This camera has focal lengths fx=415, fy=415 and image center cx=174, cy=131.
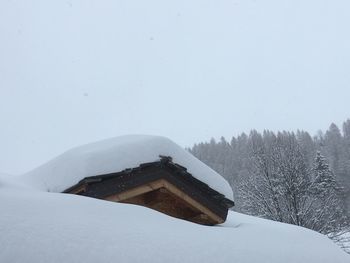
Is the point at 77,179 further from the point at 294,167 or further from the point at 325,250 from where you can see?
the point at 294,167

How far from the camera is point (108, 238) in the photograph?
7.81 ft

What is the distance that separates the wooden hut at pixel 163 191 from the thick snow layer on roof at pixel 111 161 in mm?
81

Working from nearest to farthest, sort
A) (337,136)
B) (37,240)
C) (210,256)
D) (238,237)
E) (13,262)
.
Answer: (13,262)
(37,240)
(210,256)
(238,237)
(337,136)

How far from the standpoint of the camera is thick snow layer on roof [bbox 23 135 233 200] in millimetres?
4555

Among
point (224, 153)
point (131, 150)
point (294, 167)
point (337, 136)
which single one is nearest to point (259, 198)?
point (294, 167)

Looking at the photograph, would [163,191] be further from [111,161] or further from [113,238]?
[113,238]

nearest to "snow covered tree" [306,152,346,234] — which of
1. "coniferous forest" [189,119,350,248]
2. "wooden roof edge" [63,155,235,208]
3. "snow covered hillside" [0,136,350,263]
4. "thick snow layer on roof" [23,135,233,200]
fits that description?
"coniferous forest" [189,119,350,248]

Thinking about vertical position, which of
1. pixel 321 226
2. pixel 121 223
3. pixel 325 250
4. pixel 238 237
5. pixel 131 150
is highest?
pixel 131 150

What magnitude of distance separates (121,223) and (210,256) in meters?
0.61

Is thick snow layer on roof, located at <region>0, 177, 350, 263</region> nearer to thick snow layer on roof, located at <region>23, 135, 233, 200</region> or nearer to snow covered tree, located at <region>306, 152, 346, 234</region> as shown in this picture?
thick snow layer on roof, located at <region>23, 135, 233, 200</region>

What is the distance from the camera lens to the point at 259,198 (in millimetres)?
17281

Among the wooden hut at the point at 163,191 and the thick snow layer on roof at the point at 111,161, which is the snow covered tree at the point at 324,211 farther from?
the thick snow layer on roof at the point at 111,161

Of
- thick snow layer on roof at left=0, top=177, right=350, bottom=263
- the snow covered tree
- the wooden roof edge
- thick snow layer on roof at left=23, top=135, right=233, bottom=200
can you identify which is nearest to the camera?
thick snow layer on roof at left=0, top=177, right=350, bottom=263

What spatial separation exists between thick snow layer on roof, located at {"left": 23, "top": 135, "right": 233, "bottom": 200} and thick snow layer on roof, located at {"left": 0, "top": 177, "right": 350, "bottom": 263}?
142cm
